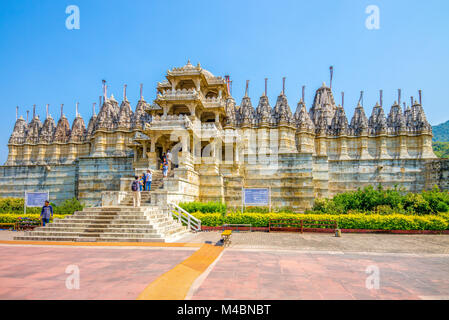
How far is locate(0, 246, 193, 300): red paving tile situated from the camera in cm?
586

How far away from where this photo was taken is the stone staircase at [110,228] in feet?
43.2

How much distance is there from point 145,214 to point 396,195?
17.4m

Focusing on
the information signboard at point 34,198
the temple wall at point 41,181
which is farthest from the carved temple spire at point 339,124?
the temple wall at point 41,181

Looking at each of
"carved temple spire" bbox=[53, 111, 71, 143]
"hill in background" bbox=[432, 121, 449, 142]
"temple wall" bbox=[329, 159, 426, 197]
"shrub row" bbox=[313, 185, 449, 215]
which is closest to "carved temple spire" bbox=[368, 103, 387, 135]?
"temple wall" bbox=[329, 159, 426, 197]

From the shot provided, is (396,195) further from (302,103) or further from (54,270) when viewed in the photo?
(54,270)

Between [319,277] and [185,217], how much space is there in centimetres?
1131

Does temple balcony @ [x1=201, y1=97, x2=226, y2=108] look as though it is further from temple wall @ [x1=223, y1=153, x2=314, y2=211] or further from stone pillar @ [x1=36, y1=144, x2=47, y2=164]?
stone pillar @ [x1=36, y1=144, x2=47, y2=164]

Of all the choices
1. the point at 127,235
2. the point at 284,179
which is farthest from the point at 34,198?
the point at 284,179

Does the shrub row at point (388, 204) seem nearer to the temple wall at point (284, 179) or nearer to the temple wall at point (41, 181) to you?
the temple wall at point (284, 179)

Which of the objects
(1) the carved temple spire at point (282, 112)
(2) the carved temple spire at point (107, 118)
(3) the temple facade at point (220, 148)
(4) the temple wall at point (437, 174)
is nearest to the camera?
(3) the temple facade at point (220, 148)

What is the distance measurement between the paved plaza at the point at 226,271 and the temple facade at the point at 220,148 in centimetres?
1024

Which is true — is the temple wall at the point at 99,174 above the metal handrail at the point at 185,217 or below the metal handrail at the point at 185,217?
above

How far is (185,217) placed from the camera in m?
17.5
